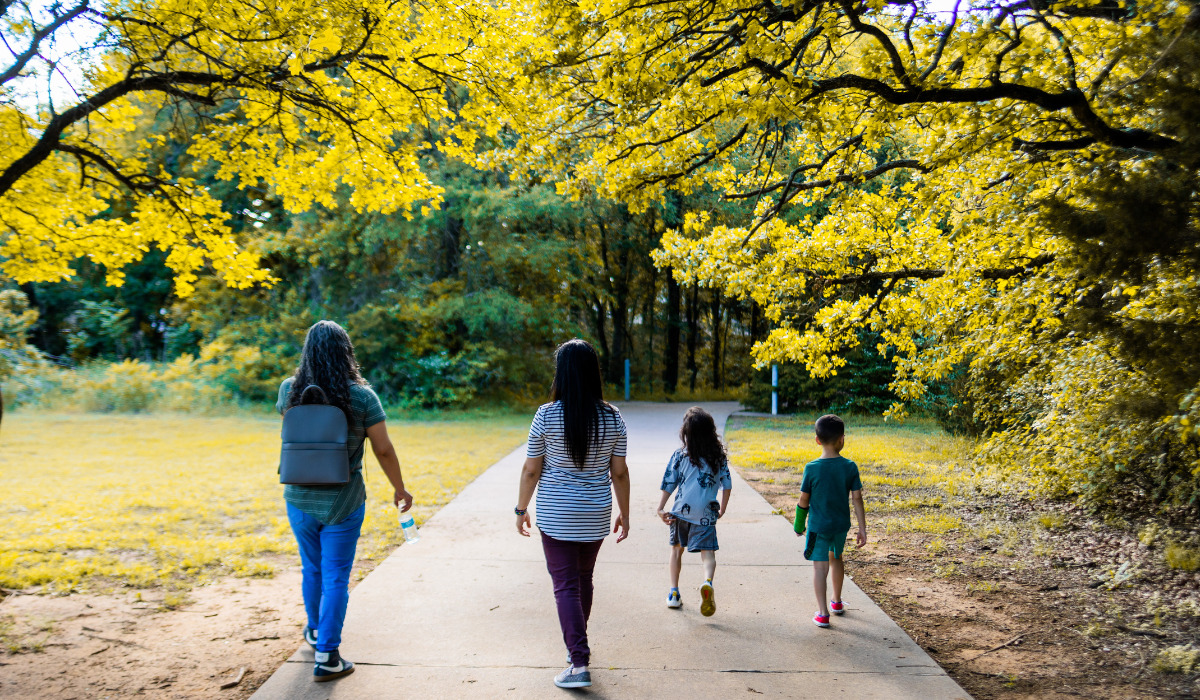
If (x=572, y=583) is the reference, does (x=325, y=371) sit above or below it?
above

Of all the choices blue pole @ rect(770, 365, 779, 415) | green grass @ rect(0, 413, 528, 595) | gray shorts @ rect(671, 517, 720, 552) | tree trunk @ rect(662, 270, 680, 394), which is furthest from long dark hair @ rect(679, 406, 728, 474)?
tree trunk @ rect(662, 270, 680, 394)

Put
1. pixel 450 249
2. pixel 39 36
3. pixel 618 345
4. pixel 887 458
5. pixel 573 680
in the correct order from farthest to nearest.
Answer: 1. pixel 618 345
2. pixel 450 249
3. pixel 887 458
4. pixel 39 36
5. pixel 573 680

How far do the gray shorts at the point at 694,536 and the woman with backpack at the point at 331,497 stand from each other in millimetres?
1925

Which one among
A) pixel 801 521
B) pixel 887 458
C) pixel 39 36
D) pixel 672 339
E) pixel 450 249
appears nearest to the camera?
pixel 801 521

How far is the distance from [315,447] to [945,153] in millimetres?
5004

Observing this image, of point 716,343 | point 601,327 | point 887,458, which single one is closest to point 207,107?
point 887,458

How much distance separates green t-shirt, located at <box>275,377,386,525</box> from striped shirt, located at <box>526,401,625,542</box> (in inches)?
35.2

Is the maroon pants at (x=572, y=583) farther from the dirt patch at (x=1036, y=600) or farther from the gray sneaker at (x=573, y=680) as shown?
the dirt patch at (x=1036, y=600)

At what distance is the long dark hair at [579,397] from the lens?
4.04 meters

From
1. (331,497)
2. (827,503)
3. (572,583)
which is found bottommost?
(572,583)

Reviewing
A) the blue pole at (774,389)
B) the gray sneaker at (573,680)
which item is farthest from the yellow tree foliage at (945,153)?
the blue pole at (774,389)

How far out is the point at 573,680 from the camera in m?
3.95

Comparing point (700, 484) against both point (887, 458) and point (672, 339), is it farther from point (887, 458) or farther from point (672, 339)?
point (672, 339)

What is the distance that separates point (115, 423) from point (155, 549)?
480 inches
